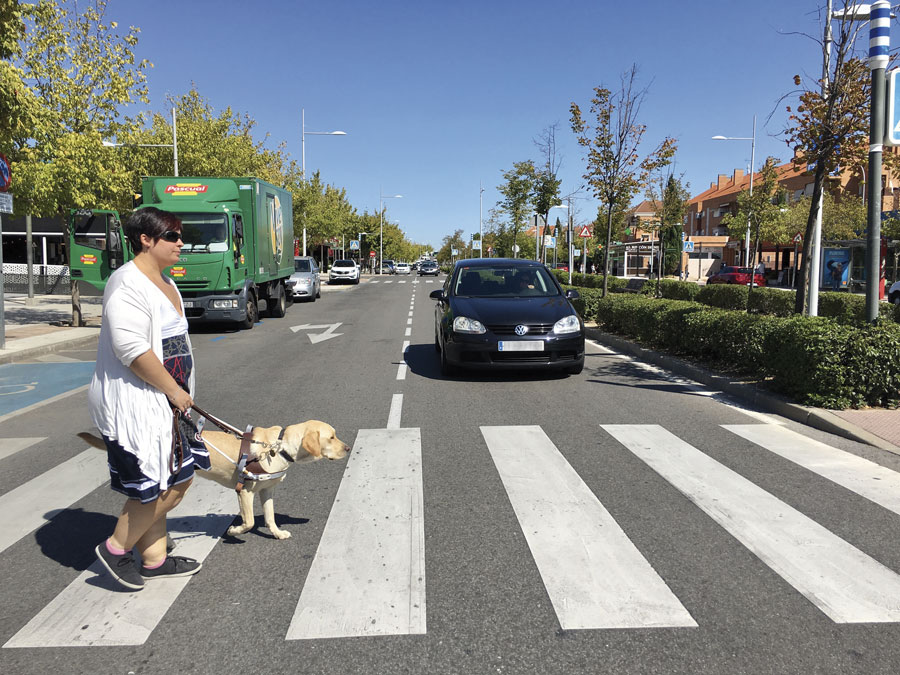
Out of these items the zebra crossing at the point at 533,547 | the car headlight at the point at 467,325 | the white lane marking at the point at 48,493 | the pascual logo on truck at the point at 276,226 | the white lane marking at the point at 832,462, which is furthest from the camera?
the pascual logo on truck at the point at 276,226

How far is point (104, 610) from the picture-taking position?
301 cm

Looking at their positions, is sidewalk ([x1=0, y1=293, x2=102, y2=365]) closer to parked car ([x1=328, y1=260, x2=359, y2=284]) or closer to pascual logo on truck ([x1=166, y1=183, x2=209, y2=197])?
pascual logo on truck ([x1=166, y1=183, x2=209, y2=197])

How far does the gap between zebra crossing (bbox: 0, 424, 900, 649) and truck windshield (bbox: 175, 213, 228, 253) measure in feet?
34.0

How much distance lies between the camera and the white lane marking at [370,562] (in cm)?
289

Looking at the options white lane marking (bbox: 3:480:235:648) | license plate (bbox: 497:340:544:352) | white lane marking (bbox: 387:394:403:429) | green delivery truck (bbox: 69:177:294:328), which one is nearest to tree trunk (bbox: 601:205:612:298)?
license plate (bbox: 497:340:544:352)

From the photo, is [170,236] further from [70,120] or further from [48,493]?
[70,120]

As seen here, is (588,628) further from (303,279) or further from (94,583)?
(303,279)

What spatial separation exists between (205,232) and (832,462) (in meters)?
13.4

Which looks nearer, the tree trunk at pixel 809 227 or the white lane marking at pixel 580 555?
the white lane marking at pixel 580 555

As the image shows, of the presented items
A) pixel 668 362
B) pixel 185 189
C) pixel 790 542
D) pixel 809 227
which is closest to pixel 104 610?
pixel 790 542

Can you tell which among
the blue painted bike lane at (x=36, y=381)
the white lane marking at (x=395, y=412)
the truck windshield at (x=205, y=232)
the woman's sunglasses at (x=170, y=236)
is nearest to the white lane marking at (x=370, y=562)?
the white lane marking at (x=395, y=412)

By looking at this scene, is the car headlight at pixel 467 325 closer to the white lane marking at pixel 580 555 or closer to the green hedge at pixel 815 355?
the green hedge at pixel 815 355

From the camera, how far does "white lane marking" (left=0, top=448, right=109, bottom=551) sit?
400 centimetres

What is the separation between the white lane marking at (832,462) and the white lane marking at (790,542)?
647 mm
